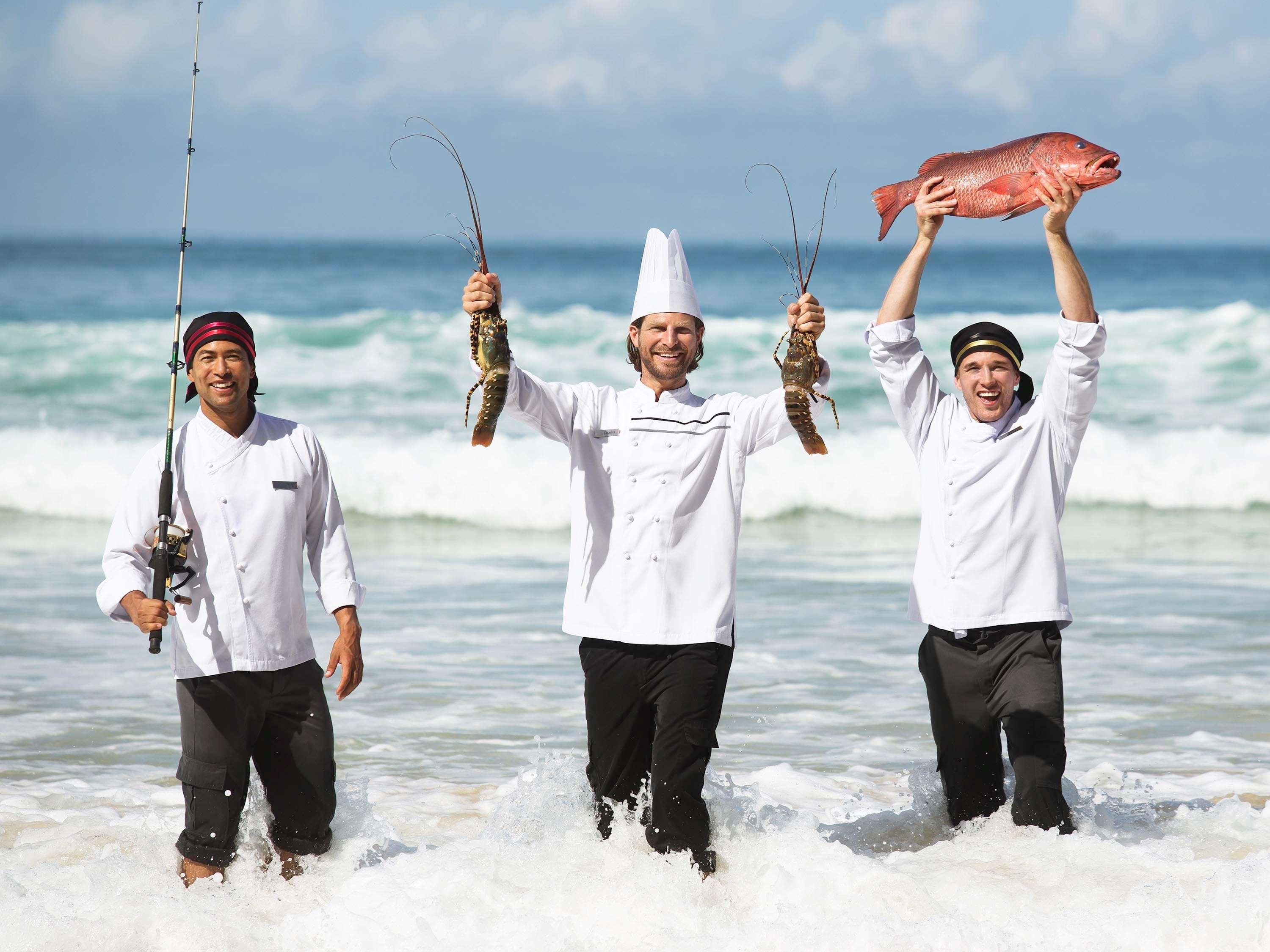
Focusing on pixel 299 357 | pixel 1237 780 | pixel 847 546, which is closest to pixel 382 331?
pixel 299 357

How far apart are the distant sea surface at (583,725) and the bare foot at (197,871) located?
0.04 metres

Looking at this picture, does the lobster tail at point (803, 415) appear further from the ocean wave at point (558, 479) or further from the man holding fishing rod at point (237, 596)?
the ocean wave at point (558, 479)

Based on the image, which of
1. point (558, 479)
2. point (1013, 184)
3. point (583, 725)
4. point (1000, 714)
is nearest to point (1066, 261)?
point (1013, 184)

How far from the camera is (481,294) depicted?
389 cm

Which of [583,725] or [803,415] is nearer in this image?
[803,415]

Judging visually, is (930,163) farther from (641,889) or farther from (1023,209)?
(641,889)

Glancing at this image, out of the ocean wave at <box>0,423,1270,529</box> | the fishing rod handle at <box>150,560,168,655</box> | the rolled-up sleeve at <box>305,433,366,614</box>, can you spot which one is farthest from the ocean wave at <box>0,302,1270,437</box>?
the fishing rod handle at <box>150,560,168,655</box>

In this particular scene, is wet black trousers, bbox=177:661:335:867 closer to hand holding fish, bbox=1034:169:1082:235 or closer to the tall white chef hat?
the tall white chef hat

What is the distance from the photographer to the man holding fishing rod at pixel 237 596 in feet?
12.7

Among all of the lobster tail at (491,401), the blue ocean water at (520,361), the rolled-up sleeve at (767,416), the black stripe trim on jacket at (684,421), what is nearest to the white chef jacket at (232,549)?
the lobster tail at (491,401)

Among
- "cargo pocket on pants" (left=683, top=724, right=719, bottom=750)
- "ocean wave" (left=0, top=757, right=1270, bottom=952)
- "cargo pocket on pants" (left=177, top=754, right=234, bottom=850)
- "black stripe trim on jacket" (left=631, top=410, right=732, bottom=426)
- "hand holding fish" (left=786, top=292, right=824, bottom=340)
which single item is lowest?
"ocean wave" (left=0, top=757, right=1270, bottom=952)

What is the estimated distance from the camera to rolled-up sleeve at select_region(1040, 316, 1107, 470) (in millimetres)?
4191

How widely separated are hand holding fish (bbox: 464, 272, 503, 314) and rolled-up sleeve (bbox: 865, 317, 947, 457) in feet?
3.69

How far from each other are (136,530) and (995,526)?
2.42 metres
